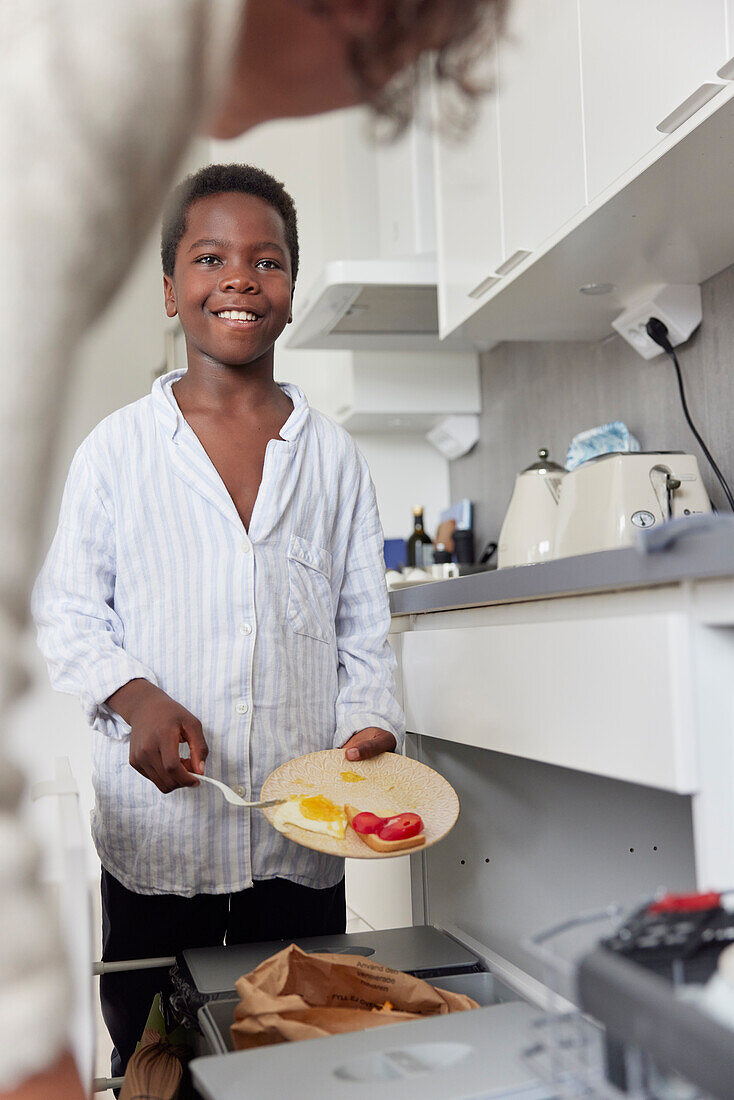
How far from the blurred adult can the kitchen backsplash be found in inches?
58.8

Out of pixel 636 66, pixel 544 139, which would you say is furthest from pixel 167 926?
pixel 544 139

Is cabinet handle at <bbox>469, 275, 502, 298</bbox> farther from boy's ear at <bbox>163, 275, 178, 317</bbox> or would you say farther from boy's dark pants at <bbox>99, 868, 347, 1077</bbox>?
boy's ear at <bbox>163, 275, 178, 317</bbox>

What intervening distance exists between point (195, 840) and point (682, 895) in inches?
21.2

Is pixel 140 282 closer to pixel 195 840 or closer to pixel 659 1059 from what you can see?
pixel 659 1059

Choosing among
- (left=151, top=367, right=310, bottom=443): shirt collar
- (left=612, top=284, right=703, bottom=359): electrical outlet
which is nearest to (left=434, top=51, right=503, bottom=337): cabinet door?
(left=612, top=284, right=703, bottom=359): electrical outlet

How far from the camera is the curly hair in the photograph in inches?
11.8

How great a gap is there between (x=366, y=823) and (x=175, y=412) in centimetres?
41

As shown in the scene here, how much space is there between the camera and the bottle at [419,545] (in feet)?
8.76

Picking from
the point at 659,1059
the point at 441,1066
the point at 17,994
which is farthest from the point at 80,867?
the point at 441,1066

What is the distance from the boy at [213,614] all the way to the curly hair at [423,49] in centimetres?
54

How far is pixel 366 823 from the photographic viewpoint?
76cm

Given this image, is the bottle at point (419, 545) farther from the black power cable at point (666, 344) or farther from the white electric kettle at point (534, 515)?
the black power cable at point (666, 344)

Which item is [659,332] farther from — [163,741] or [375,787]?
[163,741]

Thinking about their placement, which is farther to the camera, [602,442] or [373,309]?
[373,309]
